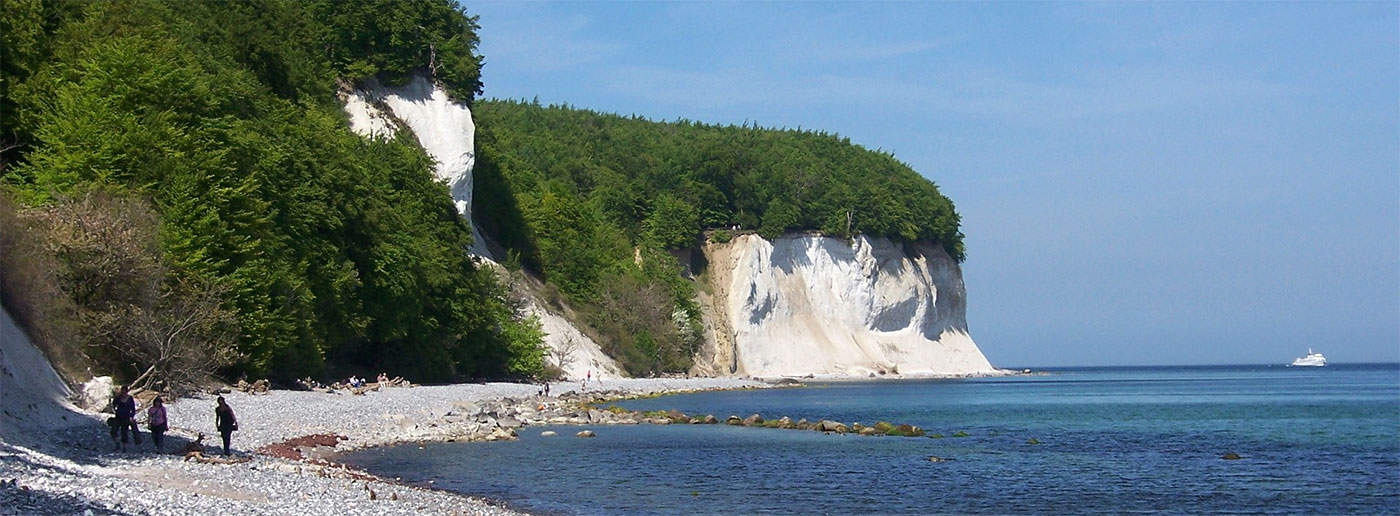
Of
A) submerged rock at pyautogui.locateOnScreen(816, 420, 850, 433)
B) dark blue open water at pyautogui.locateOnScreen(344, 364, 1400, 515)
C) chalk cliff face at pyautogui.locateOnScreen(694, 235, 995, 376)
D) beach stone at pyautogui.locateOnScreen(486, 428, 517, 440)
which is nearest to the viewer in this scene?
dark blue open water at pyautogui.locateOnScreen(344, 364, 1400, 515)

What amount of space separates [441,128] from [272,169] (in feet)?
86.0

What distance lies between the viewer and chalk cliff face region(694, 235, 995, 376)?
303 feet

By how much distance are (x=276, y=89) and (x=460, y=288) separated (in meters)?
11.4

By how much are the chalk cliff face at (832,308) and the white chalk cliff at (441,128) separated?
22.3 metres

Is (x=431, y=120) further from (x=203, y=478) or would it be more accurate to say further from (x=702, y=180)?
(x=203, y=478)

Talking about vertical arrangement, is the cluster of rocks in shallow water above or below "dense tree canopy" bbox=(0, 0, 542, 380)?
below

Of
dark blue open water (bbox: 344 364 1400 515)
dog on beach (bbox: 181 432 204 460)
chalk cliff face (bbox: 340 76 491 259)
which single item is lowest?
dark blue open water (bbox: 344 364 1400 515)

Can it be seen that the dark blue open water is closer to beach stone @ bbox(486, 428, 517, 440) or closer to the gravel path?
beach stone @ bbox(486, 428, 517, 440)

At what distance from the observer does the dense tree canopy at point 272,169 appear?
110ft

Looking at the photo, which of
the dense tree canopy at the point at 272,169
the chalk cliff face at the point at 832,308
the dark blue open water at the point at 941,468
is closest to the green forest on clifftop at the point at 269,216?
the dense tree canopy at the point at 272,169

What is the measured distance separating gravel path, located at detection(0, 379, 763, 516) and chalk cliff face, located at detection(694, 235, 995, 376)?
197 feet

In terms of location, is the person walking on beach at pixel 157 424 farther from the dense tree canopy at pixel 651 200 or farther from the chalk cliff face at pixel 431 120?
the dense tree canopy at pixel 651 200

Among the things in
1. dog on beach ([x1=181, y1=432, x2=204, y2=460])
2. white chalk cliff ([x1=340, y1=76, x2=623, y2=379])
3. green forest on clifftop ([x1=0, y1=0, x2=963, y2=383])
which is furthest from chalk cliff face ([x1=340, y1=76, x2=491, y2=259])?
dog on beach ([x1=181, y1=432, x2=204, y2=460])

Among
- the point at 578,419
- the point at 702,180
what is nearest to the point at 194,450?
the point at 578,419
